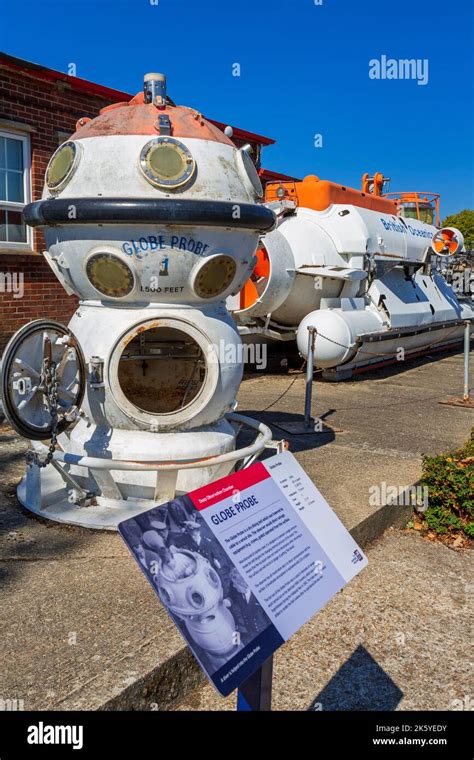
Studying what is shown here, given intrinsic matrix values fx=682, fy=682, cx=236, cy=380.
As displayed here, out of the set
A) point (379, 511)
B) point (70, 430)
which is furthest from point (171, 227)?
point (379, 511)

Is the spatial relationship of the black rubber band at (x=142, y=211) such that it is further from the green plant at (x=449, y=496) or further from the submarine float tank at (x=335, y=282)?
the submarine float tank at (x=335, y=282)

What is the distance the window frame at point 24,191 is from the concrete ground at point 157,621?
17.0 ft

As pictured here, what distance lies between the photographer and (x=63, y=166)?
4.43 meters

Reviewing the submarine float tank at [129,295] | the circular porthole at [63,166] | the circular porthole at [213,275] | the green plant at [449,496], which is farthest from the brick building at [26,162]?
the green plant at [449,496]

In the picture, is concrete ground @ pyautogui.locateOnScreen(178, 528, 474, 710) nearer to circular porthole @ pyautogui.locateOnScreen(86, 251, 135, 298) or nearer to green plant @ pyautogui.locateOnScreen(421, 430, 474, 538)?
green plant @ pyautogui.locateOnScreen(421, 430, 474, 538)

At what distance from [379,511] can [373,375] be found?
21.5 feet

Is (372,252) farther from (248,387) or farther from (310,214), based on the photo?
(248,387)

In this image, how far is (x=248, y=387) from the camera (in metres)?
9.63

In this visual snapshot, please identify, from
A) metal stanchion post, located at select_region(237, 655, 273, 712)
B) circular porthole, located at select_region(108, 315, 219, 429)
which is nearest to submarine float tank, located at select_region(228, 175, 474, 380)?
circular porthole, located at select_region(108, 315, 219, 429)

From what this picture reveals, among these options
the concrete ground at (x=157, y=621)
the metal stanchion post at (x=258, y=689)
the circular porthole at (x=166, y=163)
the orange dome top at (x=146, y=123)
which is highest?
the orange dome top at (x=146, y=123)

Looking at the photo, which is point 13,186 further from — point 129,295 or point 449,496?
point 449,496

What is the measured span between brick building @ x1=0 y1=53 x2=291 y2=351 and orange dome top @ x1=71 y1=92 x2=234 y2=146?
5.73 meters

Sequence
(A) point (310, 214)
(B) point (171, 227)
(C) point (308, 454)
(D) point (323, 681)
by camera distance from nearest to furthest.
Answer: (D) point (323, 681) → (B) point (171, 227) → (C) point (308, 454) → (A) point (310, 214)

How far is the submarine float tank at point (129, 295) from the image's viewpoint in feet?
13.5
